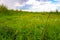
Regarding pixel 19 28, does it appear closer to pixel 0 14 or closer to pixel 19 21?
pixel 19 21

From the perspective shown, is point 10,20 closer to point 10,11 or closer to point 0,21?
point 0,21

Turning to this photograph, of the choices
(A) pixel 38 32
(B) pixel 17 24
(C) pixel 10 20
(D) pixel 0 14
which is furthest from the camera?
(D) pixel 0 14

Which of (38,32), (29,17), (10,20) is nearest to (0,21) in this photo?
(10,20)

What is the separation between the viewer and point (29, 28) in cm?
403

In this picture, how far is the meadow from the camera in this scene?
3.84 meters

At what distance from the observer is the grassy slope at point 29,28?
384 cm

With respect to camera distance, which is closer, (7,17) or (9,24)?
(9,24)

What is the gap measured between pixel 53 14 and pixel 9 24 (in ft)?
3.73

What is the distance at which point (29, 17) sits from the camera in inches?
187

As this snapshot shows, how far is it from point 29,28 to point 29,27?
4 centimetres

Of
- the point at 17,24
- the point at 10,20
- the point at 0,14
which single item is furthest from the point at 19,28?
the point at 0,14

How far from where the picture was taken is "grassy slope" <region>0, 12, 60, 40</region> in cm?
384

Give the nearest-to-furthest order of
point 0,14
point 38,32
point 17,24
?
point 38,32 < point 17,24 < point 0,14

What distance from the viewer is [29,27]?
4062 mm
